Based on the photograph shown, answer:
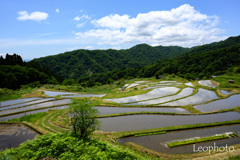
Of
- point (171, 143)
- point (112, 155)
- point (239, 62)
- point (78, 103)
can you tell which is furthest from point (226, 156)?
point (239, 62)

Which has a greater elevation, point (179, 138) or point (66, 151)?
point (66, 151)

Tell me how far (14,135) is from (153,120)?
18427 millimetres

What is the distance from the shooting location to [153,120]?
1853 centimetres

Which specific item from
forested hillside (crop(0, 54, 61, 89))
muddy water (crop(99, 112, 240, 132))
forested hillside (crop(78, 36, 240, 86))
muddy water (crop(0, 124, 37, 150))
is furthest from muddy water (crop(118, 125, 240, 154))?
forested hillside (crop(78, 36, 240, 86))

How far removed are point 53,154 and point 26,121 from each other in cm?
1373

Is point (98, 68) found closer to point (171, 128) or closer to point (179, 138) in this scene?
point (171, 128)

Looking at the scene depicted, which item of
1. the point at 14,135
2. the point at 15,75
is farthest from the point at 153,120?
the point at 15,75

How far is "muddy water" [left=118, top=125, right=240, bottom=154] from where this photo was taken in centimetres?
1168

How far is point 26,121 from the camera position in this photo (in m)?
19.5

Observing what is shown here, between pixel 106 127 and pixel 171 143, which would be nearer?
pixel 171 143

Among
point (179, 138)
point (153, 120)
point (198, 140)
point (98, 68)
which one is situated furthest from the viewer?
point (98, 68)

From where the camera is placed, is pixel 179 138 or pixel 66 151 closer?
pixel 66 151

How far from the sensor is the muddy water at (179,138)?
1168 cm

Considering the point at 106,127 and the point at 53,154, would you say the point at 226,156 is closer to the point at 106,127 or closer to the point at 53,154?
the point at 106,127
